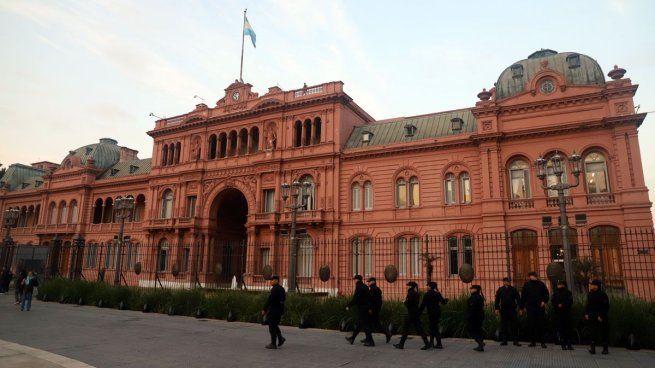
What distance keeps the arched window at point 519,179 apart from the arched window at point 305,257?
14495 millimetres

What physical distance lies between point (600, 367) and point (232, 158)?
32347 mm

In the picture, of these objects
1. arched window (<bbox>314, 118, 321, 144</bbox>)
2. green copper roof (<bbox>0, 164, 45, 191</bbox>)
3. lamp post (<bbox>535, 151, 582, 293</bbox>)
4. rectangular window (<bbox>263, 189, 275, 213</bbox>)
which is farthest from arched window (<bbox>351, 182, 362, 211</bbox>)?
green copper roof (<bbox>0, 164, 45, 191</bbox>)

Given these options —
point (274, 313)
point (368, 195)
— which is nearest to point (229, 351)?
point (274, 313)

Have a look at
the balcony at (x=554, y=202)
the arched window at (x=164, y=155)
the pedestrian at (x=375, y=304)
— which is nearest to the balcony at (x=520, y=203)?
the balcony at (x=554, y=202)

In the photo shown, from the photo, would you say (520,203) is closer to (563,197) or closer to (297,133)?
(563,197)

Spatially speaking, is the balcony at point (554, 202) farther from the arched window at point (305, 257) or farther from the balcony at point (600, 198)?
the arched window at point (305, 257)

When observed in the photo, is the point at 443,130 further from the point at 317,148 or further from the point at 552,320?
the point at 552,320

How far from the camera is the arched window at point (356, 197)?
3286cm

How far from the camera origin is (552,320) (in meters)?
13.1

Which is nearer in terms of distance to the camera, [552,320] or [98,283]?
[552,320]

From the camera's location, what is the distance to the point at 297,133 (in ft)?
120

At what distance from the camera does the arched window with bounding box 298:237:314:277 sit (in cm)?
3322

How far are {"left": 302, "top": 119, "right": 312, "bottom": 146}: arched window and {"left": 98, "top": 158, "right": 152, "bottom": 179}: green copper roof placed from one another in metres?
20.9

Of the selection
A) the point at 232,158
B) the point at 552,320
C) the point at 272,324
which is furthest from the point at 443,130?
the point at 272,324
